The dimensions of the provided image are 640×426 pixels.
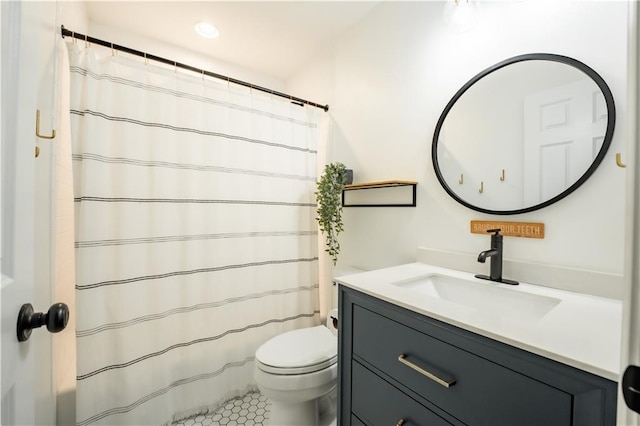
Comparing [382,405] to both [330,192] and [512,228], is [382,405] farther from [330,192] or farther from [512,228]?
[330,192]

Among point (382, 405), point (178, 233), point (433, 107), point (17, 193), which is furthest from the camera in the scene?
point (178, 233)

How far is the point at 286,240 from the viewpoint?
1859 mm

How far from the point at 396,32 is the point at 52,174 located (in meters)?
1.84

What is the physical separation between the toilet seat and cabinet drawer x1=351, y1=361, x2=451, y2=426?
11.6 inches

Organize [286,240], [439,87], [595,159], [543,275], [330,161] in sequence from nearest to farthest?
[595,159] < [543,275] < [439,87] < [286,240] < [330,161]

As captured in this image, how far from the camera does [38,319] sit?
51 centimetres

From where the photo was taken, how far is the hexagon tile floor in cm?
148

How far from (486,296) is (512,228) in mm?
296

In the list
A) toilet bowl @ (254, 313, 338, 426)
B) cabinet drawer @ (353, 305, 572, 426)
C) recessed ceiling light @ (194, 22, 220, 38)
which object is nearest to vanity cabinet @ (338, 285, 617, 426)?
cabinet drawer @ (353, 305, 572, 426)

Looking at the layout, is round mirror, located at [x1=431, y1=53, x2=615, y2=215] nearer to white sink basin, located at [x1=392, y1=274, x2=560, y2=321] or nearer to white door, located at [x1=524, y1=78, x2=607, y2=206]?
white door, located at [x1=524, y1=78, x2=607, y2=206]

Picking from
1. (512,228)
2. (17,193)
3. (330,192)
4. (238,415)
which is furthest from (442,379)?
(238,415)

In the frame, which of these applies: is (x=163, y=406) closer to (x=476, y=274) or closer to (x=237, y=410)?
(x=237, y=410)

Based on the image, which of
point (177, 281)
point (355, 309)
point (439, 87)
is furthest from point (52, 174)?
point (439, 87)

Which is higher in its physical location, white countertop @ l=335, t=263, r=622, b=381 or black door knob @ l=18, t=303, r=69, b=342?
black door knob @ l=18, t=303, r=69, b=342
